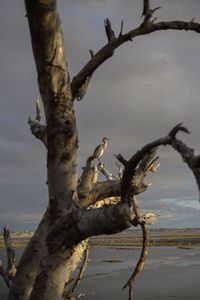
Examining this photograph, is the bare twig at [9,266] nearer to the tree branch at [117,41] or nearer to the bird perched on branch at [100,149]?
the bird perched on branch at [100,149]

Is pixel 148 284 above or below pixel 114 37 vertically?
below

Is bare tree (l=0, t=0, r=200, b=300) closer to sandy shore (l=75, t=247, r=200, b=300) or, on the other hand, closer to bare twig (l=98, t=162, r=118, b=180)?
bare twig (l=98, t=162, r=118, b=180)

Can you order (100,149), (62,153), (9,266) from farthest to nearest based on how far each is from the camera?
(100,149)
(9,266)
(62,153)

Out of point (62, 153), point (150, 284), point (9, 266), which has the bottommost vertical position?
point (150, 284)

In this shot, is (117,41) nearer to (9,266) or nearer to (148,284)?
(9,266)

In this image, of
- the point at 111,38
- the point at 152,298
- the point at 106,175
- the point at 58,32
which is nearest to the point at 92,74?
the point at 111,38

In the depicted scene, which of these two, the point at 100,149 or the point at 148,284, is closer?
the point at 100,149

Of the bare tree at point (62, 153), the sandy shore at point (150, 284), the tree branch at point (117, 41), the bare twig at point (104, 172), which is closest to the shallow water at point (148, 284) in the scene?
the sandy shore at point (150, 284)

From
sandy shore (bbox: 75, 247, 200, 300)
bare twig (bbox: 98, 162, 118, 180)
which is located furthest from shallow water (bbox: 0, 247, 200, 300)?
bare twig (bbox: 98, 162, 118, 180)

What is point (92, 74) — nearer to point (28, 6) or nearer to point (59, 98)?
point (59, 98)

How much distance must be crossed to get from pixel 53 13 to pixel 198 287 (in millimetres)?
24929

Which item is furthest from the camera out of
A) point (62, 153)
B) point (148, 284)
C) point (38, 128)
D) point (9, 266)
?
point (148, 284)

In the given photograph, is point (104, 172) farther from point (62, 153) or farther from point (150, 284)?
point (150, 284)

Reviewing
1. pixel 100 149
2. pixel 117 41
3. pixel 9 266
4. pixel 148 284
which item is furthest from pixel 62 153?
pixel 148 284
